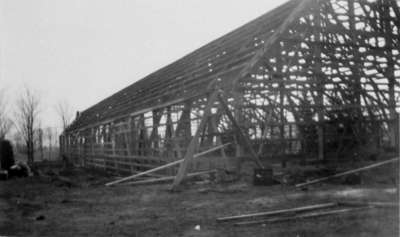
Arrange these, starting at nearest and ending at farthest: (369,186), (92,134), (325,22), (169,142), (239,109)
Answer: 1. (369,186)
2. (239,109)
3. (325,22)
4. (169,142)
5. (92,134)

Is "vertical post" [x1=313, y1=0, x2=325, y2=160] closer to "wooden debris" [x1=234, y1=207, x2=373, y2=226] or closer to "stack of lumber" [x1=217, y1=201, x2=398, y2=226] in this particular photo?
"stack of lumber" [x1=217, y1=201, x2=398, y2=226]

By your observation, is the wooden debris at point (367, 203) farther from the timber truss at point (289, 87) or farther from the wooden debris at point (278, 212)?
the timber truss at point (289, 87)

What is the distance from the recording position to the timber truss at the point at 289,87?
1298 cm

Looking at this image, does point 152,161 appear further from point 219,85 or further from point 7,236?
point 7,236

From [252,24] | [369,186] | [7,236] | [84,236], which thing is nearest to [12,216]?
[7,236]

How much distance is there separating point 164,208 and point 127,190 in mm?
4081

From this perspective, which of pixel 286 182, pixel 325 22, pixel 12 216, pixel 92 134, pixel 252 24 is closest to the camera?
pixel 12 216

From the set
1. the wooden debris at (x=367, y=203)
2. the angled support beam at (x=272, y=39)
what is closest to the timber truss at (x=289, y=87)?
the angled support beam at (x=272, y=39)

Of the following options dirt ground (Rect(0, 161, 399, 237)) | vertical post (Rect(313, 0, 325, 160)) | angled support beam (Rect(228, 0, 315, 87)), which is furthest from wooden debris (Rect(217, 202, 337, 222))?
vertical post (Rect(313, 0, 325, 160))

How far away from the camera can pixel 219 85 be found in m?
12.7

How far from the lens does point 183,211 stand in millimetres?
8336

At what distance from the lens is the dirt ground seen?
6.31 metres

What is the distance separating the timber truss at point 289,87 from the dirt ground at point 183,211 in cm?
188

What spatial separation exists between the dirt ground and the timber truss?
6.15 feet
